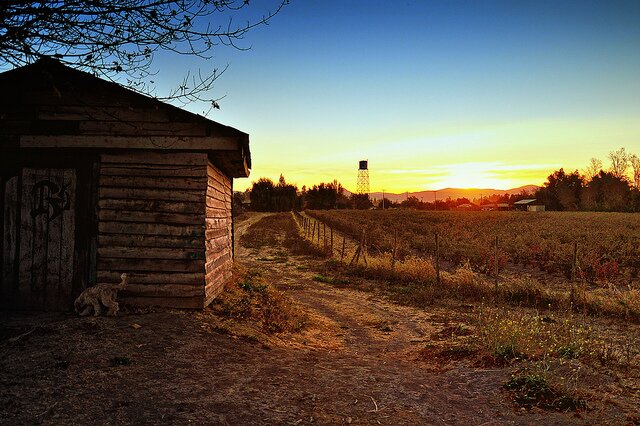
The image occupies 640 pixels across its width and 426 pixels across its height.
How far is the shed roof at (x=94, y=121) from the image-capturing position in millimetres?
7859

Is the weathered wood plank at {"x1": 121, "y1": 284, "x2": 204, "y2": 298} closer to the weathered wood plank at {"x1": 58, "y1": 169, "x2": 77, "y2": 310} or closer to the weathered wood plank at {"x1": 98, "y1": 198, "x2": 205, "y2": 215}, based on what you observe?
the weathered wood plank at {"x1": 58, "y1": 169, "x2": 77, "y2": 310}

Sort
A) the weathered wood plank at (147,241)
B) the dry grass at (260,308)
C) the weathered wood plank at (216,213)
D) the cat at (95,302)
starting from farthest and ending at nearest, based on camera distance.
Result: the weathered wood plank at (216,213), the dry grass at (260,308), the weathered wood plank at (147,241), the cat at (95,302)

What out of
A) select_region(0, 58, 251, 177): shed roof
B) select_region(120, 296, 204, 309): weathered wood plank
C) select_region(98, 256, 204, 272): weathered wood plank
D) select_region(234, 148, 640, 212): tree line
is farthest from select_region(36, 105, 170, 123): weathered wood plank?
select_region(234, 148, 640, 212): tree line

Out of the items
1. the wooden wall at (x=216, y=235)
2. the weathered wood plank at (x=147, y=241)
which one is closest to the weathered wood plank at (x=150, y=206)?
the wooden wall at (x=216, y=235)

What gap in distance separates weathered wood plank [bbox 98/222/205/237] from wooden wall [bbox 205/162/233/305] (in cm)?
38

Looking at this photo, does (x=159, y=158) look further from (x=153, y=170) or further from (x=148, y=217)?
(x=148, y=217)

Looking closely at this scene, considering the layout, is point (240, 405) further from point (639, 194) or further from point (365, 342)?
point (639, 194)

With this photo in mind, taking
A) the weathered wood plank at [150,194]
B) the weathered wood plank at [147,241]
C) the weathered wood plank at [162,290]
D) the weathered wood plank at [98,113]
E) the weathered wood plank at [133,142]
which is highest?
the weathered wood plank at [98,113]

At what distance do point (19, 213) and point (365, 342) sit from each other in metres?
6.87

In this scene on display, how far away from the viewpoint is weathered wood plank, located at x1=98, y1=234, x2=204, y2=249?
312 inches

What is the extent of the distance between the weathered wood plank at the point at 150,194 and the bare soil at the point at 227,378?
2088mm

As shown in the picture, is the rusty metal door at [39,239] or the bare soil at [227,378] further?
the rusty metal door at [39,239]

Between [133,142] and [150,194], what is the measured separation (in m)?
1.00

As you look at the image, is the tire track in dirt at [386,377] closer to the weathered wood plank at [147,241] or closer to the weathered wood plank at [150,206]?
the weathered wood plank at [147,241]
